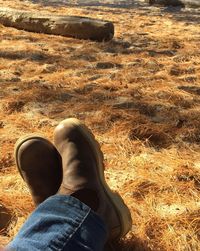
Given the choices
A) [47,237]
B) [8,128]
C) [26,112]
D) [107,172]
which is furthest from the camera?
[26,112]

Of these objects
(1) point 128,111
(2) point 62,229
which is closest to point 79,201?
(2) point 62,229

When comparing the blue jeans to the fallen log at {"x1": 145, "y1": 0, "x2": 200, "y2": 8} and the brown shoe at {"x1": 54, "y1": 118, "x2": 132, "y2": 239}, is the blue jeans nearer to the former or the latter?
the brown shoe at {"x1": 54, "y1": 118, "x2": 132, "y2": 239}

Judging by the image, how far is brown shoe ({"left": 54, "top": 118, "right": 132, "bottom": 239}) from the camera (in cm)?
174

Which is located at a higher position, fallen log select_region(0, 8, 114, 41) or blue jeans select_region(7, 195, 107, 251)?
blue jeans select_region(7, 195, 107, 251)

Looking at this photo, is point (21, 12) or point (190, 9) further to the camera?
point (190, 9)

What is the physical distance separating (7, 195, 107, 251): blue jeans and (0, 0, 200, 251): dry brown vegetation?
299 mm

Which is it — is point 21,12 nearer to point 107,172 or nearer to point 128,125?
point 128,125

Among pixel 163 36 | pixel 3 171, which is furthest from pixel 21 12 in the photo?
pixel 3 171

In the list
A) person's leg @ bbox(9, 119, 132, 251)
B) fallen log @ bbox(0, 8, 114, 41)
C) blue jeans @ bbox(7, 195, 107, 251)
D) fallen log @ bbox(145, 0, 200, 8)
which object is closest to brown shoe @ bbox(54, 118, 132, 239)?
person's leg @ bbox(9, 119, 132, 251)

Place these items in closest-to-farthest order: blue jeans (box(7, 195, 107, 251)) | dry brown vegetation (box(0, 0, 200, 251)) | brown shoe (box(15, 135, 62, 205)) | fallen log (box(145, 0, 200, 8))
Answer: blue jeans (box(7, 195, 107, 251)), brown shoe (box(15, 135, 62, 205)), dry brown vegetation (box(0, 0, 200, 251)), fallen log (box(145, 0, 200, 8))

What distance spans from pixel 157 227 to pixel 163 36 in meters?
4.08

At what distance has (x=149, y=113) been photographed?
3.09 m

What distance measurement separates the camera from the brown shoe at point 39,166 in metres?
1.89

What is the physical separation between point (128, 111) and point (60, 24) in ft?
8.77
